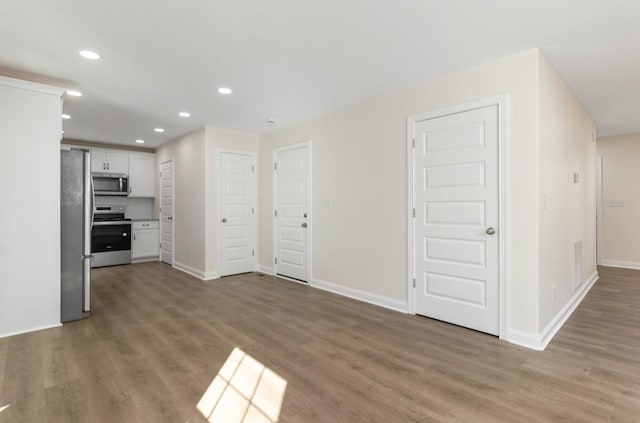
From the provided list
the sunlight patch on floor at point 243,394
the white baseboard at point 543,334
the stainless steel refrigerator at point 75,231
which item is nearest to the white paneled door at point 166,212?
the stainless steel refrigerator at point 75,231

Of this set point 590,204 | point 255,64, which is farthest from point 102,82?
point 590,204

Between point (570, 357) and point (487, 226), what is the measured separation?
1188 mm

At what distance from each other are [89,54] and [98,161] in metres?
4.52

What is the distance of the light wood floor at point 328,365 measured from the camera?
1865 mm

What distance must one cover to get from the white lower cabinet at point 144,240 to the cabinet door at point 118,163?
46.8 inches

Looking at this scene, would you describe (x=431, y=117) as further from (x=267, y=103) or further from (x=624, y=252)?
(x=624, y=252)

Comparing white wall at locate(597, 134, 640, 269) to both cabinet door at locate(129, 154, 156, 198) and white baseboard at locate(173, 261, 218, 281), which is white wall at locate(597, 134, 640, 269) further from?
cabinet door at locate(129, 154, 156, 198)

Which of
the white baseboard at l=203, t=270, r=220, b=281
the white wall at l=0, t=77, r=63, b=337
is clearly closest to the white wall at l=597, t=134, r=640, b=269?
the white baseboard at l=203, t=270, r=220, b=281

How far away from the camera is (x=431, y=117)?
130 inches

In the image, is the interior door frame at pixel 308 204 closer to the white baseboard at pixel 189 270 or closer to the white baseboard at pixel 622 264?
the white baseboard at pixel 189 270

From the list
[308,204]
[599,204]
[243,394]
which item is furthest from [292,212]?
[599,204]

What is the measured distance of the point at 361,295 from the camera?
4047mm

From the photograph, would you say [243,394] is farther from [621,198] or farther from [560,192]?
[621,198]

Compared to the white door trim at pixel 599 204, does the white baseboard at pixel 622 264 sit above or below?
below
